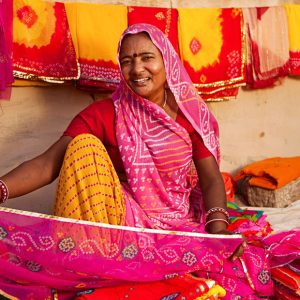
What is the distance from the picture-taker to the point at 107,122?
8.60ft

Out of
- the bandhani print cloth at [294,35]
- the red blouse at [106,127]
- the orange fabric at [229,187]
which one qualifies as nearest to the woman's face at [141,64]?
the red blouse at [106,127]

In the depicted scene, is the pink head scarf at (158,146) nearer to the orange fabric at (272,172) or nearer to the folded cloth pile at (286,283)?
the folded cloth pile at (286,283)

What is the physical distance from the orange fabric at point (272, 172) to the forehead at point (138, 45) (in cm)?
153

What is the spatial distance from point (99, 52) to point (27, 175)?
4.39 feet

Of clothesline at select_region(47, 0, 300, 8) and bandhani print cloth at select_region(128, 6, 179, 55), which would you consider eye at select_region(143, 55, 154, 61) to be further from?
clothesline at select_region(47, 0, 300, 8)

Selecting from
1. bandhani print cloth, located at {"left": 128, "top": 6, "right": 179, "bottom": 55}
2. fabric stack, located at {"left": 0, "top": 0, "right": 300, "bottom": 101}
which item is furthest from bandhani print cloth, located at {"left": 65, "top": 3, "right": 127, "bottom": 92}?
bandhani print cloth, located at {"left": 128, "top": 6, "right": 179, "bottom": 55}

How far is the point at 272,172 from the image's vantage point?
3834mm

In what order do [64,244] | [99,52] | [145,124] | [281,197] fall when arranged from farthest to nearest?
[281,197]
[99,52]
[145,124]
[64,244]

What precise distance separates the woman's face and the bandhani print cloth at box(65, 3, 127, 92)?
2.77 ft

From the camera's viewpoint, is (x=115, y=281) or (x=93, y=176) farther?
(x=93, y=176)

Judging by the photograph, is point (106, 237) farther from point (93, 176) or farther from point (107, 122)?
point (107, 122)

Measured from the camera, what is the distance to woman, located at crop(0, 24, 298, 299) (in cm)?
226

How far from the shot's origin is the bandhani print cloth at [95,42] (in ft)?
11.2

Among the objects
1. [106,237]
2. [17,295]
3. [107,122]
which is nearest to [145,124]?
[107,122]
